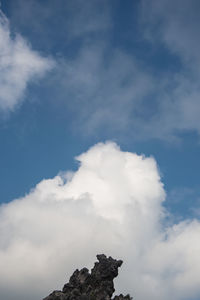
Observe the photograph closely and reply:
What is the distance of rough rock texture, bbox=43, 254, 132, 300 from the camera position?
315 feet

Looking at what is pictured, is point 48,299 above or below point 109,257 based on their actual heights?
below

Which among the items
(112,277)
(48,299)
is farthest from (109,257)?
(48,299)

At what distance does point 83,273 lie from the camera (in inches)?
3986

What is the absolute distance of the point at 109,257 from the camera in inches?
4065

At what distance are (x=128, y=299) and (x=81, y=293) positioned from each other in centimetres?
1231

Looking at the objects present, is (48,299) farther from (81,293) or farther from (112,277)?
(112,277)

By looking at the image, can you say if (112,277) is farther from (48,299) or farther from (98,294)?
(48,299)

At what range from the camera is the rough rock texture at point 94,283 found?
9612 centimetres

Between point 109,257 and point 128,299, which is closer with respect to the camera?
point 128,299

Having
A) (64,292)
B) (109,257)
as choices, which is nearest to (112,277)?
(109,257)

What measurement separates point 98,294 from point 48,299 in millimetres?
12944

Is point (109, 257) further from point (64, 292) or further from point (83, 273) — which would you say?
point (64, 292)

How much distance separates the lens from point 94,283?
99.4 metres

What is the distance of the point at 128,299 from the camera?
316ft
